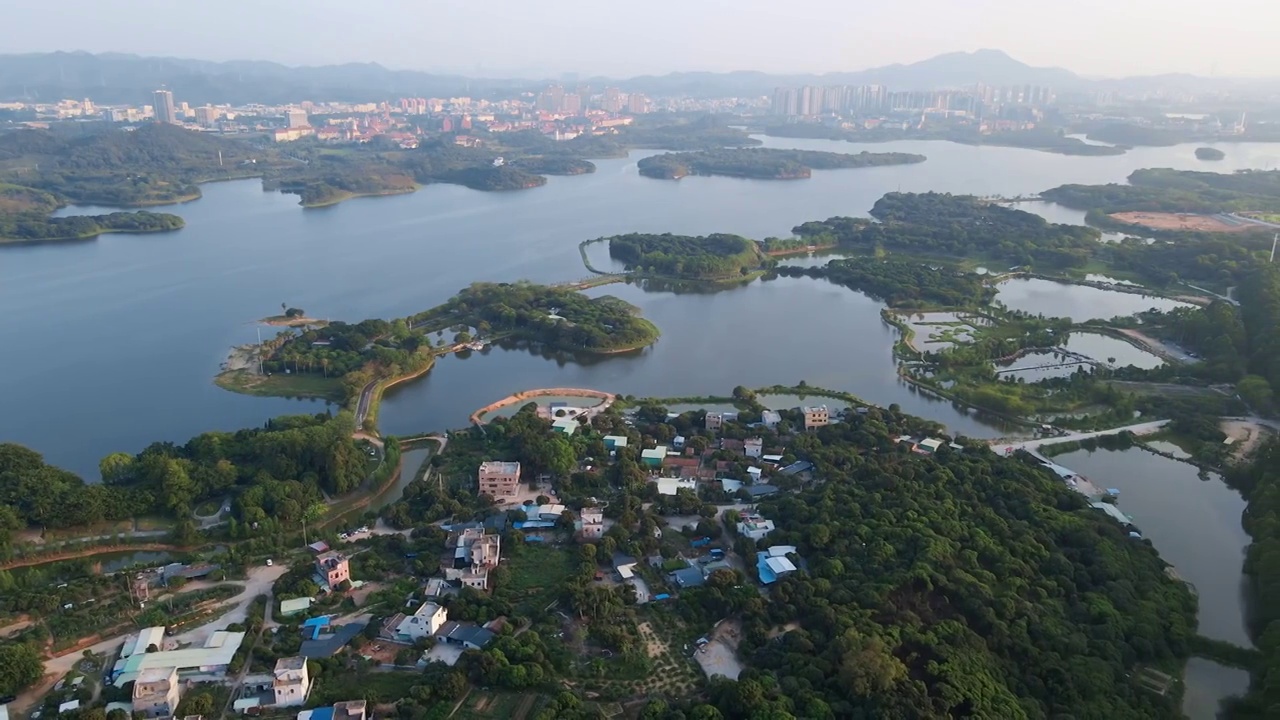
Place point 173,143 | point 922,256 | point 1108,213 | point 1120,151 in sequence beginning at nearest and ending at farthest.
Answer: point 922,256 → point 1108,213 → point 173,143 → point 1120,151

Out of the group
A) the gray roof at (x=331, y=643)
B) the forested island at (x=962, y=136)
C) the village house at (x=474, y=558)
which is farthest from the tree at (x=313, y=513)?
the forested island at (x=962, y=136)

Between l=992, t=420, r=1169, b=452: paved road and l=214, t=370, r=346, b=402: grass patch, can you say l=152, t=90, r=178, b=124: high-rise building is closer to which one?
l=214, t=370, r=346, b=402: grass patch

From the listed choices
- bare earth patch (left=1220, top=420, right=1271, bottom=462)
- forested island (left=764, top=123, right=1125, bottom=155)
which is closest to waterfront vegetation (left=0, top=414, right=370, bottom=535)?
bare earth patch (left=1220, top=420, right=1271, bottom=462)

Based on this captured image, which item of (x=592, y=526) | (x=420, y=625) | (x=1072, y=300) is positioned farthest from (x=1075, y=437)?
(x=420, y=625)

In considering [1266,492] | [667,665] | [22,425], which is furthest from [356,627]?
[1266,492]

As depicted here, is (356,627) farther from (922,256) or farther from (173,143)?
(173,143)

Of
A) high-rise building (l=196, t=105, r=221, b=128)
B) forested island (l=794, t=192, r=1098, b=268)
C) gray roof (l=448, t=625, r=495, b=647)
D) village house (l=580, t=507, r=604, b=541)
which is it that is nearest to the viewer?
gray roof (l=448, t=625, r=495, b=647)

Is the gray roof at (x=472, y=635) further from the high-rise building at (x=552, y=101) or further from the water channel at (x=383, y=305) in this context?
the high-rise building at (x=552, y=101)

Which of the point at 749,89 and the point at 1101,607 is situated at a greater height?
the point at 749,89
